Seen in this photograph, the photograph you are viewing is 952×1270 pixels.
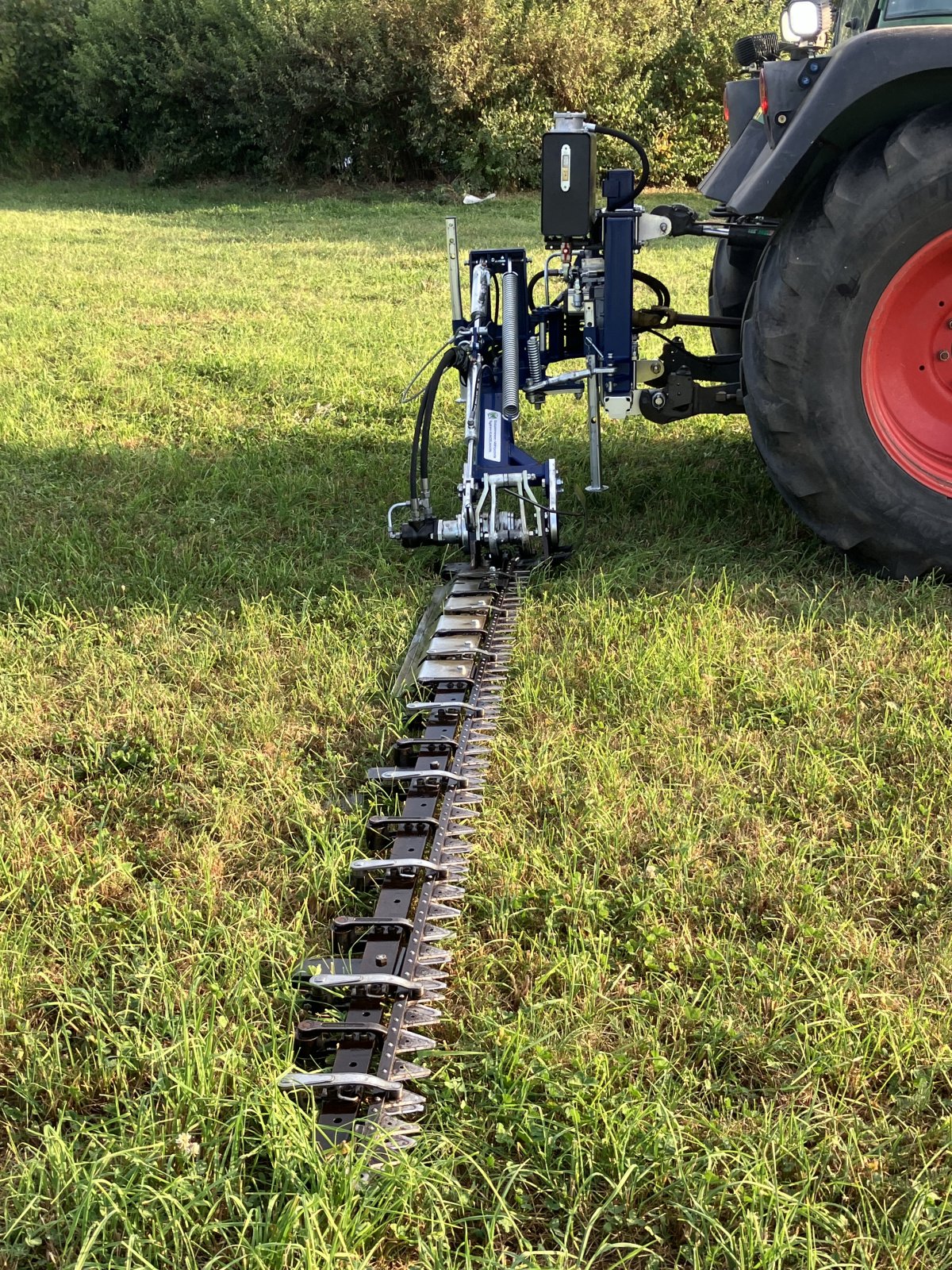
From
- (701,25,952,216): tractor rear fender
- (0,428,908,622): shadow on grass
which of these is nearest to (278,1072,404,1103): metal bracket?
(0,428,908,622): shadow on grass

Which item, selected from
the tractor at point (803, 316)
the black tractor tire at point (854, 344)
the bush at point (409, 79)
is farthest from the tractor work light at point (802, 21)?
the bush at point (409, 79)

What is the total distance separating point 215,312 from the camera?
8.20 m

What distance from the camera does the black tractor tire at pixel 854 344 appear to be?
305 cm

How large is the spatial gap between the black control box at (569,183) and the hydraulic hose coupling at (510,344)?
227mm

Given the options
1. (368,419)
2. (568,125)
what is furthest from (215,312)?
(568,125)

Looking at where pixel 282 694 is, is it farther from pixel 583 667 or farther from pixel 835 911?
pixel 835 911

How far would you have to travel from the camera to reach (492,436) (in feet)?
11.9

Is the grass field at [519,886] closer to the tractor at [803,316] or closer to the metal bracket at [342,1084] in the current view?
the metal bracket at [342,1084]

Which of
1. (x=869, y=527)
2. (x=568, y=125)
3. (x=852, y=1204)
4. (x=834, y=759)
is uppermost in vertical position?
(x=568, y=125)

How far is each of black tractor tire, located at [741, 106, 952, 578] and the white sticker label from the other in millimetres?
809

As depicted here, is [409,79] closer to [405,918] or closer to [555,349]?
[555,349]

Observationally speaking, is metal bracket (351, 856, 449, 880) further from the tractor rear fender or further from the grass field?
the tractor rear fender

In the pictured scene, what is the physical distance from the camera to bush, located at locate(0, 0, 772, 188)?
706 inches

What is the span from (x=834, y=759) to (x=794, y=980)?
770 mm
